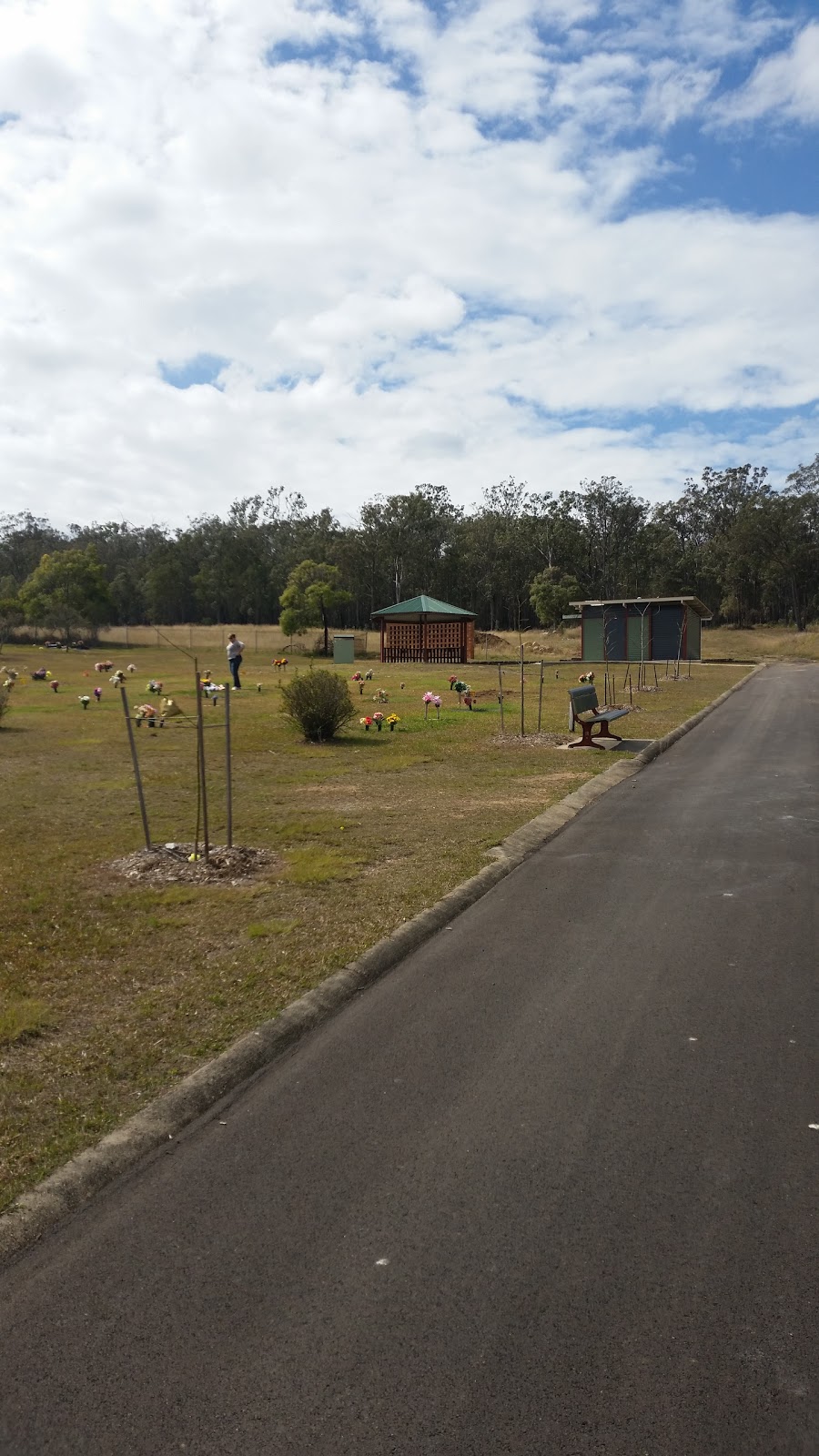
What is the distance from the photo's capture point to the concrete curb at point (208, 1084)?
2.98 m

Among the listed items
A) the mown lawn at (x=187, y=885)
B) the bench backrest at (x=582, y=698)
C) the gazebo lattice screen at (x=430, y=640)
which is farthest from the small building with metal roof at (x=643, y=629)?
the bench backrest at (x=582, y=698)

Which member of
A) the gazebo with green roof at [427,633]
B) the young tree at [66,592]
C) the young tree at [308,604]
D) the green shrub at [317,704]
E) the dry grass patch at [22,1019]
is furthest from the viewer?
the young tree at [66,592]

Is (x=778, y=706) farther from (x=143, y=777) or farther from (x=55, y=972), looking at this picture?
(x=55, y=972)

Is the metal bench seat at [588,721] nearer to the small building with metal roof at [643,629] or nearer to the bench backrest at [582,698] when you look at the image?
the bench backrest at [582,698]

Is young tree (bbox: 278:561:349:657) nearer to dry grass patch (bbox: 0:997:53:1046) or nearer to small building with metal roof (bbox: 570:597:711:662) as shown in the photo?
small building with metal roof (bbox: 570:597:711:662)

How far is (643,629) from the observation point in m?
43.2

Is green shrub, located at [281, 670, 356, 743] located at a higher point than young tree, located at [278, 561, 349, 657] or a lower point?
lower

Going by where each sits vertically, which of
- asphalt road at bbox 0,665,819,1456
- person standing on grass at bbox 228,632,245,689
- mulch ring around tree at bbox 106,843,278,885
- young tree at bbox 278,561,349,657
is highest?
young tree at bbox 278,561,349,657

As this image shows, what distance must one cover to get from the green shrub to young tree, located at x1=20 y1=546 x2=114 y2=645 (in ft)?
150

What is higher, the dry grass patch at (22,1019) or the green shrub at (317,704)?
the green shrub at (317,704)

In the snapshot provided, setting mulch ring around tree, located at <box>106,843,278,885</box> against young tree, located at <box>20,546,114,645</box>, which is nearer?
mulch ring around tree, located at <box>106,843,278,885</box>

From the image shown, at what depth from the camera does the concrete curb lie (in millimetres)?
2977

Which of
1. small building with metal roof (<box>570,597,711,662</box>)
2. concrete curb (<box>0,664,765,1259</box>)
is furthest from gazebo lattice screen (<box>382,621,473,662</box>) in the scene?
concrete curb (<box>0,664,765,1259</box>)

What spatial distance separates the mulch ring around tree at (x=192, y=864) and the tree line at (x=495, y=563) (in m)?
53.9
